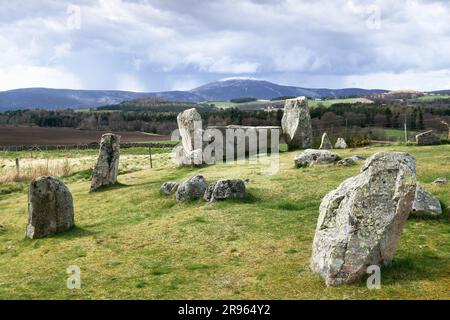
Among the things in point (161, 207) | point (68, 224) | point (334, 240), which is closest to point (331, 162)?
point (161, 207)

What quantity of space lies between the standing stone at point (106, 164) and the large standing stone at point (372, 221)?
19754 mm

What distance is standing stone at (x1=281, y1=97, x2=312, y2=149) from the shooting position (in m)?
37.8

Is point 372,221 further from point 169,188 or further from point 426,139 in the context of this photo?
point 426,139

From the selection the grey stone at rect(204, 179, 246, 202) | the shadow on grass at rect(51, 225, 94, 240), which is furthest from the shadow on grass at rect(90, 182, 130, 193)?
the grey stone at rect(204, 179, 246, 202)

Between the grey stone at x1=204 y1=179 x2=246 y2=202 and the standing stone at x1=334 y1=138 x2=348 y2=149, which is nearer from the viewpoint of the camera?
the grey stone at x1=204 y1=179 x2=246 y2=202

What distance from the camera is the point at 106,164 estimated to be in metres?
28.9

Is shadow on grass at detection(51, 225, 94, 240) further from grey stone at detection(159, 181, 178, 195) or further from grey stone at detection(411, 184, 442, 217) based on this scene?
grey stone at detection(411, 184, 442, 217)

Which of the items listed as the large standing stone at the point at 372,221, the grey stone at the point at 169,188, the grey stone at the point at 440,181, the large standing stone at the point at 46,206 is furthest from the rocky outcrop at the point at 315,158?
the large standing stone at the point at 372,221

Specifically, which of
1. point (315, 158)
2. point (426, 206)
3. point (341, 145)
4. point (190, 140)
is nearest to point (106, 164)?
point (190, 140)

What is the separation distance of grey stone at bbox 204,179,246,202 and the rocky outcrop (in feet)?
26.4
